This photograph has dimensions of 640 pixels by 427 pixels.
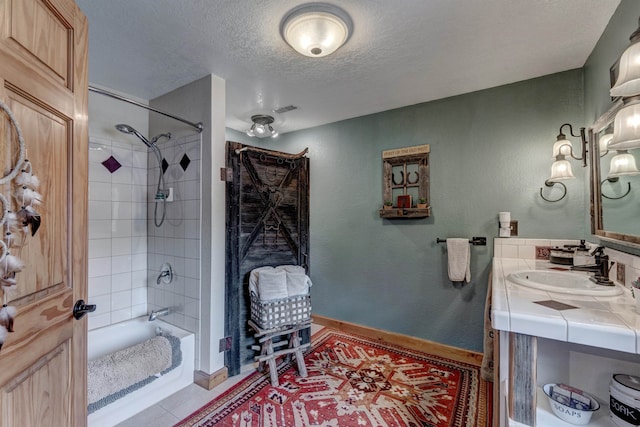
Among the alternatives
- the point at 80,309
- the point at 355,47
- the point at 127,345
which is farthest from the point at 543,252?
the point at 127,345

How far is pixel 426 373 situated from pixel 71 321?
2264mm

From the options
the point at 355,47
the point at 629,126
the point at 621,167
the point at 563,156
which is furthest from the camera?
the point at 563,156

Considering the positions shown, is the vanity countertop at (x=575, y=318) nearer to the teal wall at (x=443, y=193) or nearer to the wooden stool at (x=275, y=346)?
the teal wall at (x=443, y=193)

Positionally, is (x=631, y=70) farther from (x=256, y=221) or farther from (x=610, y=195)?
(x=256, y=221)

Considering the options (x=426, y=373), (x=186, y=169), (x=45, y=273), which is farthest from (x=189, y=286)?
(x=426, y=373)

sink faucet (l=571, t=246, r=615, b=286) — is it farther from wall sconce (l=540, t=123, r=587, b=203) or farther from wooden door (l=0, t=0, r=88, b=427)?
wooden door (l=0, t=0, r=88, b=427)

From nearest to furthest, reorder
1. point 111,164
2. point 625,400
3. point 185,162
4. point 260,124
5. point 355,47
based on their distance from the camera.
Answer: point 625,400 → point 355,47 → point 185,162 → point 111,164 → point 260,124

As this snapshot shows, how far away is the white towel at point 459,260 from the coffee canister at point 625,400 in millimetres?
1447

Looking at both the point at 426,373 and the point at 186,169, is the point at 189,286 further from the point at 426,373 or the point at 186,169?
the point at 426,373

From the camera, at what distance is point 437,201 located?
2504 mm

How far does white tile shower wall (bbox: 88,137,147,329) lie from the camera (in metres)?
2.24

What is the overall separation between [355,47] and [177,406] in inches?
101

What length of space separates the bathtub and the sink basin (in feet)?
7.08

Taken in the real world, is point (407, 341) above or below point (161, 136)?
below
